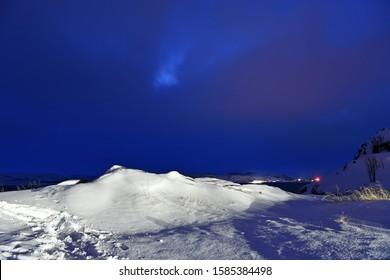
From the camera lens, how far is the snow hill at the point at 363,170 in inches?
518

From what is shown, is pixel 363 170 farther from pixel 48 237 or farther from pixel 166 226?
pixel 48 237

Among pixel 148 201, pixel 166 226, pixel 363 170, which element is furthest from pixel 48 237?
pixel 363 170

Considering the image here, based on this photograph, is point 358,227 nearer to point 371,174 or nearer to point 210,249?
point 210,249

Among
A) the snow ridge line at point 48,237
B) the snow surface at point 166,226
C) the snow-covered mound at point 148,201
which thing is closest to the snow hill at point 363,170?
the snow-covered mound at point 148,201

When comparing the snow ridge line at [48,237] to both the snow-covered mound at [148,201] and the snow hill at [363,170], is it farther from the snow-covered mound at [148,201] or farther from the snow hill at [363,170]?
the snow hill at [363,170]

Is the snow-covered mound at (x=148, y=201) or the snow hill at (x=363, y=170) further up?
the snow hill at (x=363, y=170)

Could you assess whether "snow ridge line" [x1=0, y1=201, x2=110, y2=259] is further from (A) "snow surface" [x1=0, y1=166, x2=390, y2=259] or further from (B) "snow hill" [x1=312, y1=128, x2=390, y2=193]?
(B) "snow hill" [x1=312, y1=128, x2=390, y2=193]

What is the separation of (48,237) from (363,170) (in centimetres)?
1481

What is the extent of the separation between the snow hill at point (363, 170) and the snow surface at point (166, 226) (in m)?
9.17

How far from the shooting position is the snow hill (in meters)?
13.2

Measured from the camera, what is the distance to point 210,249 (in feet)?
9.88

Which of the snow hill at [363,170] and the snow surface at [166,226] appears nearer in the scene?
the snow surface at [166,226]
